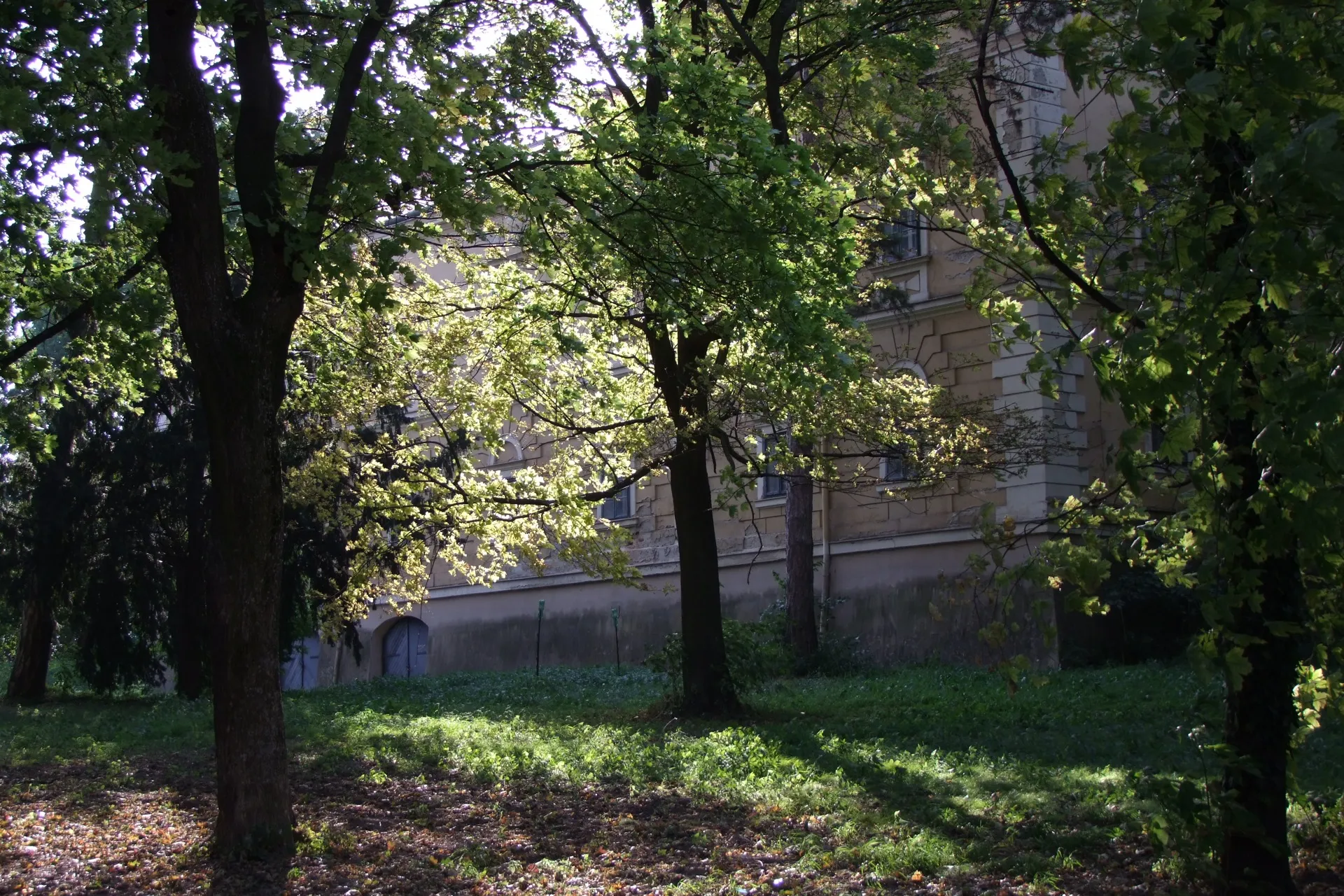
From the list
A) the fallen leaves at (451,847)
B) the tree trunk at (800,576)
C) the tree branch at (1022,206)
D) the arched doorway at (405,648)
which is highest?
the tree branch at (1022,206)

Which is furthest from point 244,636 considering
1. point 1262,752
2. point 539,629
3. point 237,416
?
point 539,629

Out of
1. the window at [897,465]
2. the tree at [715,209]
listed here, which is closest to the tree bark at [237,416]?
the tree at [715,209]

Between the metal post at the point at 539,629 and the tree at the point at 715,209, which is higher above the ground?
the tree at the point at 715,209

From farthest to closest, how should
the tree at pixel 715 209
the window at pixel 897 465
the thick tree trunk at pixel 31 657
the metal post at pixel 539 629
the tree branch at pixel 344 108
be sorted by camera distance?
the metal post at pixel 539 629 < the thick tree trunk at pixel 31 657 < the window at pixel 897 465 < the tree at pixel 715 209 < the tree branch at pixel 344 108

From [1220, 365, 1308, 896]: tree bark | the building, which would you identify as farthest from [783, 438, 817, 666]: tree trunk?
[1220, 365, 1308, 896]: tree bark

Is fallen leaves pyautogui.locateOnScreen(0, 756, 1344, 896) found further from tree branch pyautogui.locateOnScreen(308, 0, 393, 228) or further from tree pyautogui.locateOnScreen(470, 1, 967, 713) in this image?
tree branch pyautogui.locateOnScreen(308, 0, 393, 228)

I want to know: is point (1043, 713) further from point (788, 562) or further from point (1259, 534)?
point (1259, 534)

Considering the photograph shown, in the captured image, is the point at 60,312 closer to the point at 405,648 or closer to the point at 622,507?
the point at 622,507

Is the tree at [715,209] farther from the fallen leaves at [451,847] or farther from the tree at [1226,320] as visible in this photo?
the fallen leaves at [451,847]

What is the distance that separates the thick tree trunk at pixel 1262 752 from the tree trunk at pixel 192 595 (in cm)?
1659

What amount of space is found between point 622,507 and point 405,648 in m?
7.33

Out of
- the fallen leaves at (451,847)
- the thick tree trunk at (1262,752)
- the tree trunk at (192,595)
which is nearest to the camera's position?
the thick tree trunk at (1262,752)

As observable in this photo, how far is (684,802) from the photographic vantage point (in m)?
8.91

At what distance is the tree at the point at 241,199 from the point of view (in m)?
7.18
